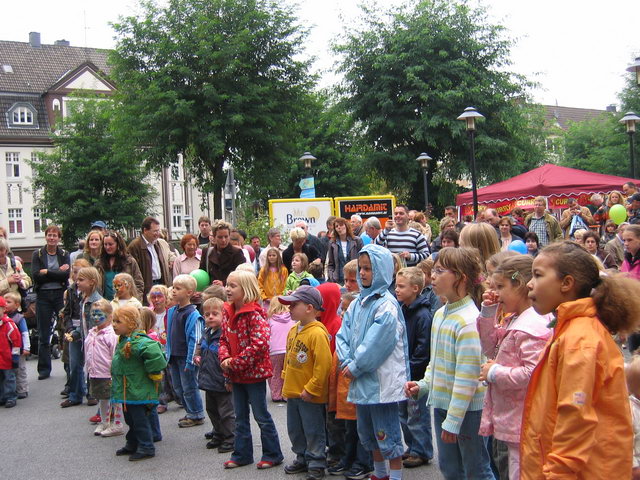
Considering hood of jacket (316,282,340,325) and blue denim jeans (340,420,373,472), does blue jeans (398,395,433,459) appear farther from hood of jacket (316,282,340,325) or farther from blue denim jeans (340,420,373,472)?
hood of jacket (316,282,340,325)

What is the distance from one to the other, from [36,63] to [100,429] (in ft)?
192

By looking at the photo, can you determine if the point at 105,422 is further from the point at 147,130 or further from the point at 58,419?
the point at 147,130

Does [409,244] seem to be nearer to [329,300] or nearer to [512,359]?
[329,300]

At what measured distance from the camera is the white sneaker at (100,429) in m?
7.77

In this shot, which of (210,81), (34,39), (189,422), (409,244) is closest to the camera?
(189,422)

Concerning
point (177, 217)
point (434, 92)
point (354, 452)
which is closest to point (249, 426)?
point (354, 452)

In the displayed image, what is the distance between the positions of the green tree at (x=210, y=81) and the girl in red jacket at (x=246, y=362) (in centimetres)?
1912

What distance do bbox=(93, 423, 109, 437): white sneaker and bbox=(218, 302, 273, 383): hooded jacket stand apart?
2373mm

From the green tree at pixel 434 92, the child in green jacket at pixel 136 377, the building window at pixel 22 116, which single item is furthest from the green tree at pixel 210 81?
the building window at pixel 22 116

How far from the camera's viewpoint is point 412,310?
5.94 metres

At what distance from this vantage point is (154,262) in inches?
417

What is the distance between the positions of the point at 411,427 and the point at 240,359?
5.04 ft

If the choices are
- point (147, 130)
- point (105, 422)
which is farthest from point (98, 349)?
point (147, 130)

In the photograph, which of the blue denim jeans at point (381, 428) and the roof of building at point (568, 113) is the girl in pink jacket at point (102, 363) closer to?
the blue denim jeans at point (381, 428)
